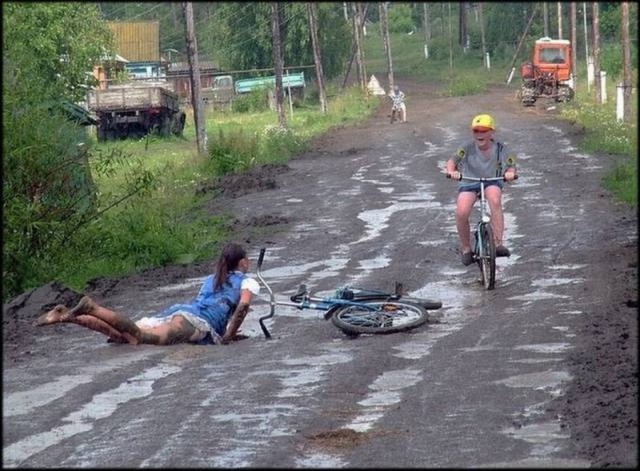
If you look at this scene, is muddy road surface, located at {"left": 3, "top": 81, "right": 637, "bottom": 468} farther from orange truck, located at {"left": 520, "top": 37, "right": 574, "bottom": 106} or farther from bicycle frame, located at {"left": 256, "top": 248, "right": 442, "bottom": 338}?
orange truck, located at {"left": 520, "top": 37, "right": 574, "bottom": 106}

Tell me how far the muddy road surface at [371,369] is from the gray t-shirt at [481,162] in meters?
1.22

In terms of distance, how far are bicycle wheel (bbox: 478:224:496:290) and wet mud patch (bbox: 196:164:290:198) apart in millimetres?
13281

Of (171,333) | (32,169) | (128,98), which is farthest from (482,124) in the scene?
(128,98)

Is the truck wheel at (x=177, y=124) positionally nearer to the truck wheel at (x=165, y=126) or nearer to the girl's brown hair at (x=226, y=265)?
the truck wheel at (x=165, y=126)

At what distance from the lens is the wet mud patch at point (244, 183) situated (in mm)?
28328

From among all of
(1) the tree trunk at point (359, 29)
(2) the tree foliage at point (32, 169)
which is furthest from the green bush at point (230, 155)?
(2) the tree foliage at point (32, 169)

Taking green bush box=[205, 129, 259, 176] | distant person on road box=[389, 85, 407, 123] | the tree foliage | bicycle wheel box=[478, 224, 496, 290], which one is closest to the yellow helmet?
bicycle wheel box=[478, 224, 496, 290]

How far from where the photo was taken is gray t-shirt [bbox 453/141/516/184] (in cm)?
1461

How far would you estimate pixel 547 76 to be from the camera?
55.8 metres

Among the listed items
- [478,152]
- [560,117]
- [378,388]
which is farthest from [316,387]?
[560,117]

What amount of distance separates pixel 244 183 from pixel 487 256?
15443 mm

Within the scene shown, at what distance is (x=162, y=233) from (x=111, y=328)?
816cm

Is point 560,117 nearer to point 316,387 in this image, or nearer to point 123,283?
point 123,283

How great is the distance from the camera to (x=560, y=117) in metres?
46.3
